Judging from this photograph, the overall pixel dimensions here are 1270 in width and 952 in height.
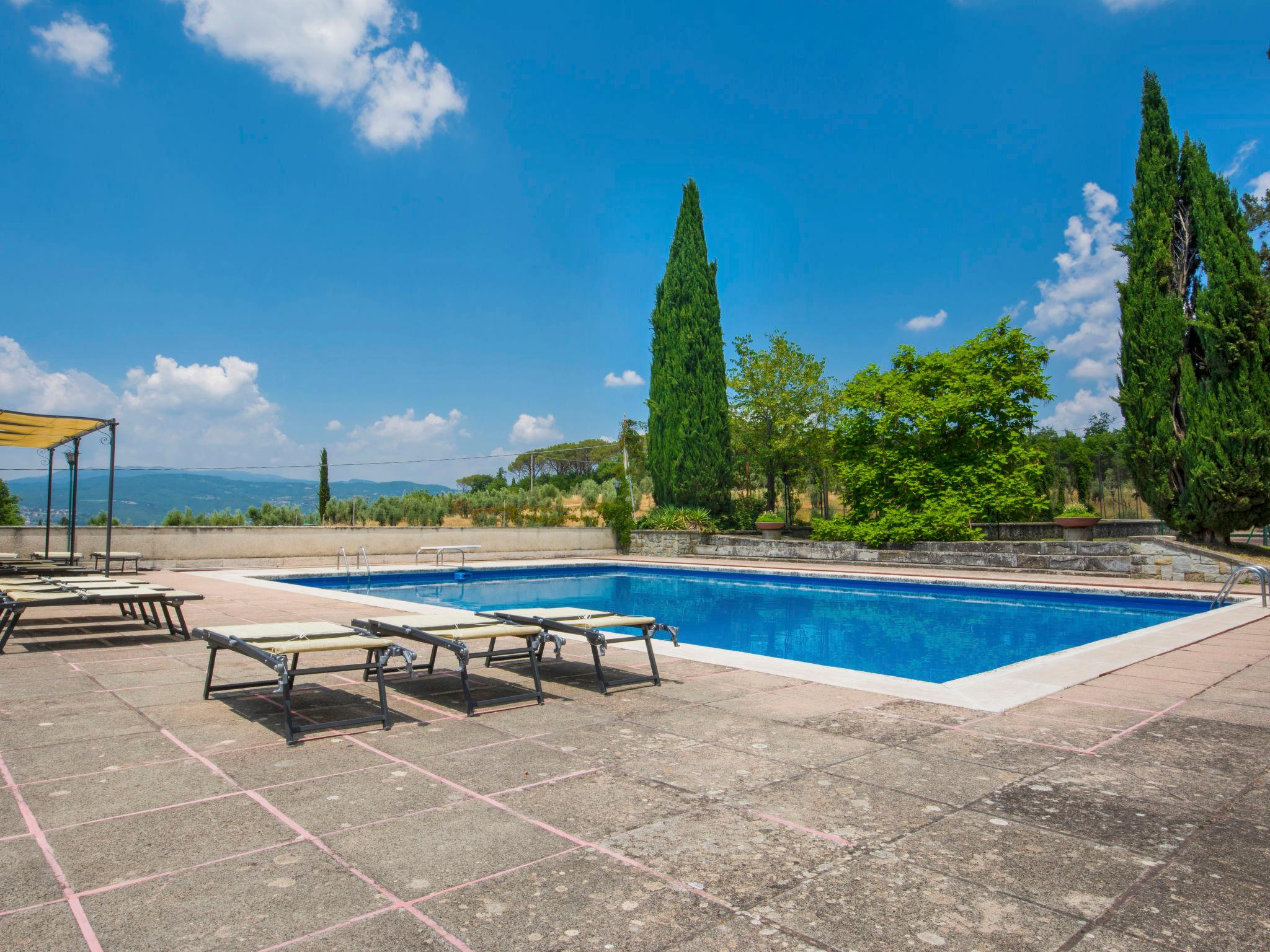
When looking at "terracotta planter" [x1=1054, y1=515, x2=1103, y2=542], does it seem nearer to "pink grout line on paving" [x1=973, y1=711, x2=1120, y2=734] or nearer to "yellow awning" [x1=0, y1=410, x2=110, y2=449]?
"pink grout line on paving" [x1=973, y1=711, x2=1120, y2=734]

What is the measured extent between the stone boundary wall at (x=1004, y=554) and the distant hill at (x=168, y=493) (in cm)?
1020

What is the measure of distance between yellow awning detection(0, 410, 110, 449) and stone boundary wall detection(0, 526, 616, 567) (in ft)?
14.9

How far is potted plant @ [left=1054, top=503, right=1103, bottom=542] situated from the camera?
16.5 m

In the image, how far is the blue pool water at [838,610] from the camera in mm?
9047

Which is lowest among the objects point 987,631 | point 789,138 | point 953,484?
point 987,631

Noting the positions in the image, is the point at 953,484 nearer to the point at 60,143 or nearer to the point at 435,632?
the point at 435,632

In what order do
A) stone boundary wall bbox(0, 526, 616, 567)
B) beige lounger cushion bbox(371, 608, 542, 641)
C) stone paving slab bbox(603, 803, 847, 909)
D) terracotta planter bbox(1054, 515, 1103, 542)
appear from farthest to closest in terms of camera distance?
terracotta planter bbox(1054, 515, 1103, 542) < stone boundary wall bbox(0, 526, 616, 567) < beige lounger cushion bbox(371, 608, 542, 641) < stone paving slab bbox(603, 803, 847, 909)

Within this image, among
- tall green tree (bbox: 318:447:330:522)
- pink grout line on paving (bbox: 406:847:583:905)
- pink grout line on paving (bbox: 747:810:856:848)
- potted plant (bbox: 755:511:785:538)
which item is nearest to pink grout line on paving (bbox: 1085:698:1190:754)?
pink grout line on paving (bbox: 747:810:856:848)

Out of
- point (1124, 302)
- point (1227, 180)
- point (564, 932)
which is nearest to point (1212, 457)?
point (1124, 302)

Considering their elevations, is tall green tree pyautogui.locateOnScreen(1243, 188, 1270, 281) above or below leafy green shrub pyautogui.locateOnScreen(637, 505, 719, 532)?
above

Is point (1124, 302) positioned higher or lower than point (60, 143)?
lower

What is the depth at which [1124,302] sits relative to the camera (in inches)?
574

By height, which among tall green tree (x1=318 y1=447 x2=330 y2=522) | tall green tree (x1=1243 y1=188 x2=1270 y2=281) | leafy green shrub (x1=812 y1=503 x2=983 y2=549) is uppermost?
tall green tree (x1=1243 y1=188 x2=1270 y2=281)

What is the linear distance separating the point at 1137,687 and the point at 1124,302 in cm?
1238
